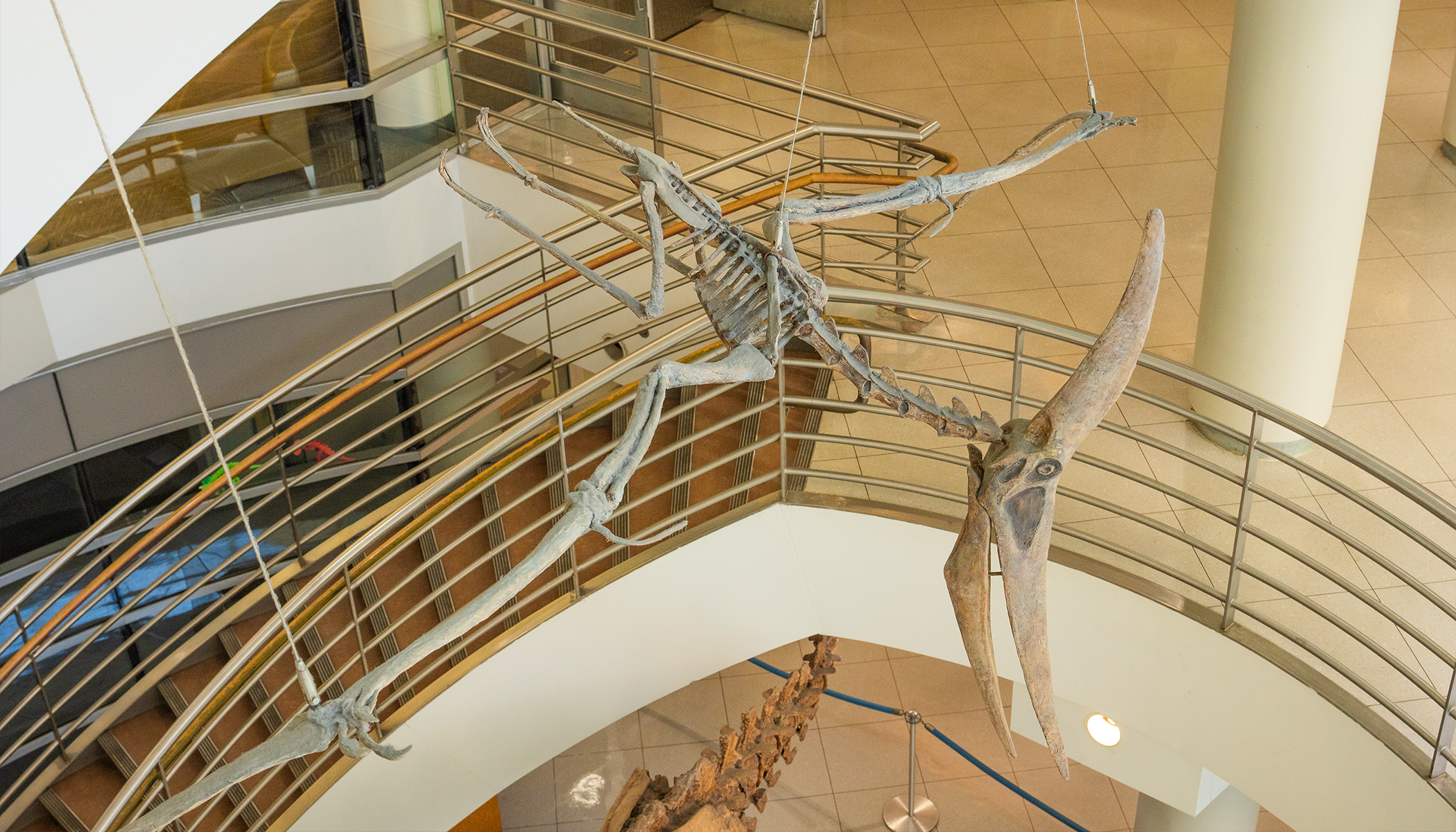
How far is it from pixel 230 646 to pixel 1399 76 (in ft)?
21.8

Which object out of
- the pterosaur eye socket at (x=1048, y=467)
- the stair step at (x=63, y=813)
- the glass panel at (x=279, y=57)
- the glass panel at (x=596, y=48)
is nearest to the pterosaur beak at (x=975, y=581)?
the pterosaur eye socket at (x=1048, y=467)

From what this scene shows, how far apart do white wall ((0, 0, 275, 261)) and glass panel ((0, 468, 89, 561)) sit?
2709mm

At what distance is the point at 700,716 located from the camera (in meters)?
7.15

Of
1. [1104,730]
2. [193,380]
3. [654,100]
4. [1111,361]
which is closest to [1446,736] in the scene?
[1104,730]

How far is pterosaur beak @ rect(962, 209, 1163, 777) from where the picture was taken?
6.23ft

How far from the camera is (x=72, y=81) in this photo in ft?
8.22

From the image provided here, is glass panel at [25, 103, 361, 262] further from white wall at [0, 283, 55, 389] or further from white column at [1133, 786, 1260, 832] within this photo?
white column at [1133, 786, 1260, 832]

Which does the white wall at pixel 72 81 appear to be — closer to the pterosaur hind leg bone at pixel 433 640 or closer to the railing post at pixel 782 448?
the pterosaur hind leg bone at pixel 433 640

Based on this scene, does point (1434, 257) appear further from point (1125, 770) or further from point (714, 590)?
point (714, 590)

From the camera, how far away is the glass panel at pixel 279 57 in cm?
480

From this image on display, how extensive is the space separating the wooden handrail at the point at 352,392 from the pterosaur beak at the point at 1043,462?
1.20 m

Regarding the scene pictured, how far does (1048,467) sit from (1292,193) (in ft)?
8.60

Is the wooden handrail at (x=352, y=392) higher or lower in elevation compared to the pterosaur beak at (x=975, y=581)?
lower

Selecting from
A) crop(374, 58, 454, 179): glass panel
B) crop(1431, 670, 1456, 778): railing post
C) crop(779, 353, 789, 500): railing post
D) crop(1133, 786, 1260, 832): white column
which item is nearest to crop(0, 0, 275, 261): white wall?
crop(779, 353, 789, 500): railing post
